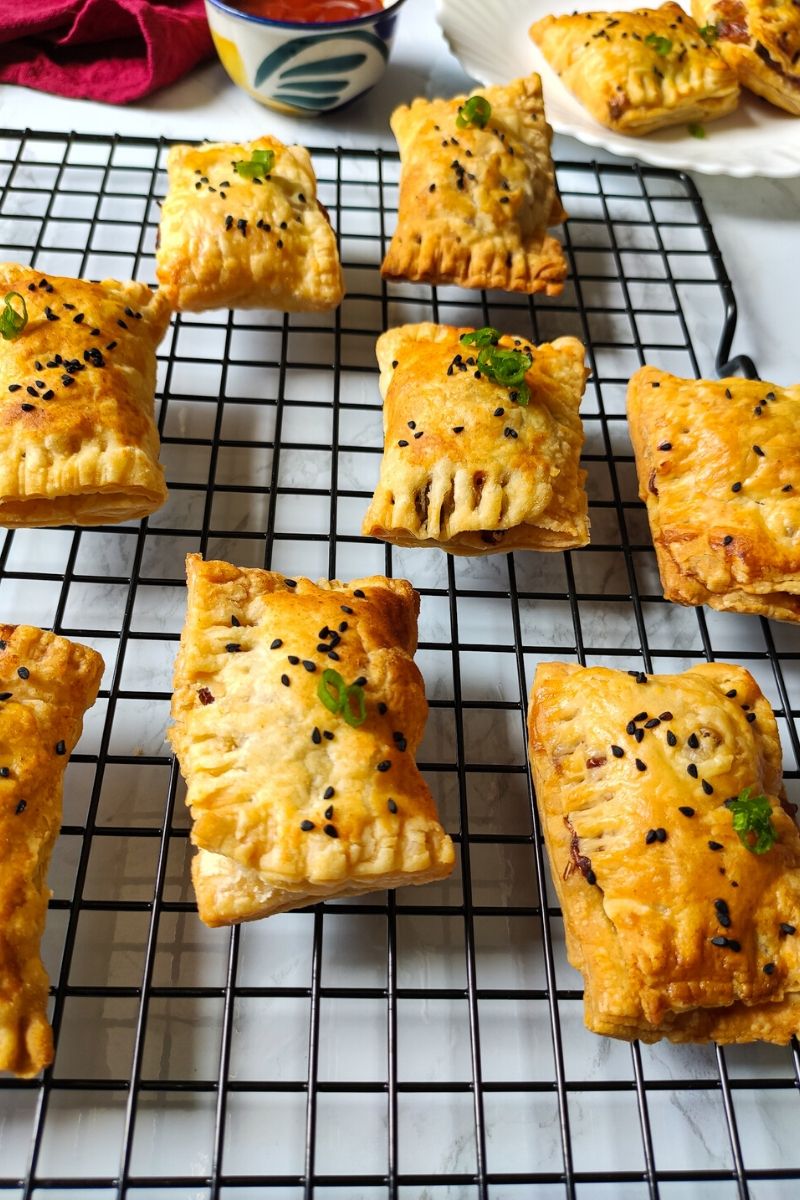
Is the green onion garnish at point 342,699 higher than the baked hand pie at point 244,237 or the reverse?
the reverse

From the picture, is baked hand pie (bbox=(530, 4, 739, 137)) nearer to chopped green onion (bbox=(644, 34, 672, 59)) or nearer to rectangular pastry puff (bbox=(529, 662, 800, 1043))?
chopped green onion (bbox=(644, 34, 672, 59))

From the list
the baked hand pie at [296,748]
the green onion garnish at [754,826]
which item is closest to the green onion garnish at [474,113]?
the baked hand pie at [296,748]

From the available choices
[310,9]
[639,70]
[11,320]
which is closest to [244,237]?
[11,320]

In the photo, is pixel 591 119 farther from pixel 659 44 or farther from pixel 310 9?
pixel 310 9

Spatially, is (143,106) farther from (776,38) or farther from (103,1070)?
(103,1070)

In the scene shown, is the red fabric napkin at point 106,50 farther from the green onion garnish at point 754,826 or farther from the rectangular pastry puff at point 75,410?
the green onion garnish at point 754,826

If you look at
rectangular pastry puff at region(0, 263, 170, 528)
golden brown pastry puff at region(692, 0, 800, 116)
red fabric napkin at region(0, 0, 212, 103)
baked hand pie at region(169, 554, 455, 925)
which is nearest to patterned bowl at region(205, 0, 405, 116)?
red fabric napkin at region(0, 0, 212, 103)
